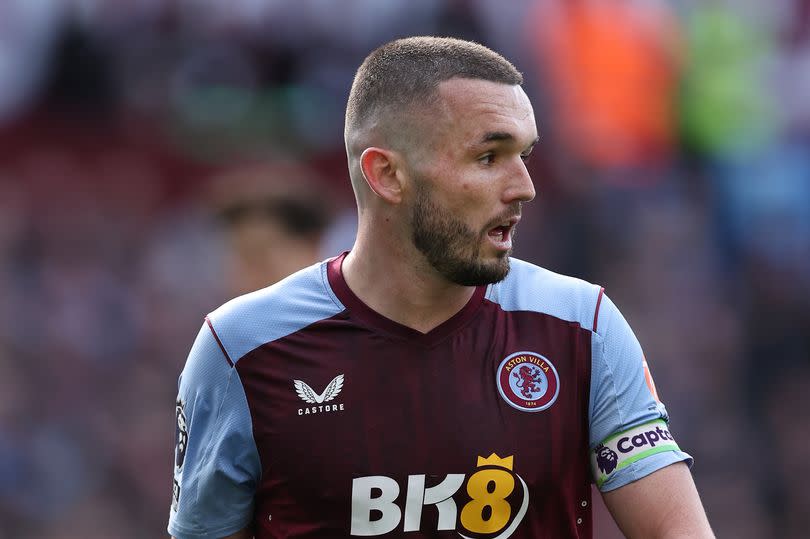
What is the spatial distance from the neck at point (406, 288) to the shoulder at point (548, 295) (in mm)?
105

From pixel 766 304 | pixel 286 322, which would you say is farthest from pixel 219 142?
pixel 286 322

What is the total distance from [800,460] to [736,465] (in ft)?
1.75

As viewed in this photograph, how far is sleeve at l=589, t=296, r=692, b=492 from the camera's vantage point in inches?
146

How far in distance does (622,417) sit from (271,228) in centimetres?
344

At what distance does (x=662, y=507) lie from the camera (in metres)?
3.65

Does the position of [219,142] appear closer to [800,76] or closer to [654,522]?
[800,76]

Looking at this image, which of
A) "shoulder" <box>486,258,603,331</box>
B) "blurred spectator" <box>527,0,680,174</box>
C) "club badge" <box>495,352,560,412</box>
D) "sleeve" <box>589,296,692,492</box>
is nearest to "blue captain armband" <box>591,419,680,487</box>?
"sleeve" <box>589,296,692,492</box>

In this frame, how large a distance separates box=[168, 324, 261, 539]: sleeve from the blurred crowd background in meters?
6.80

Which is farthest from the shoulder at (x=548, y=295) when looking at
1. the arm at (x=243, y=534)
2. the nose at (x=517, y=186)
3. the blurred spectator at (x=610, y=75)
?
the blurred spectator at (x=610, y=75)

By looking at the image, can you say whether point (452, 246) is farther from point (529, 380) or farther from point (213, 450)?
point (213, 450)

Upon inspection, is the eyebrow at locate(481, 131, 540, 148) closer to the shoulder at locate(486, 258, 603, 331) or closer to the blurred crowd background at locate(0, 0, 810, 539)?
the shoulder at locate(486, 258, 603, 331)

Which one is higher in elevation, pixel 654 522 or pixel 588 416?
pixel 588 416

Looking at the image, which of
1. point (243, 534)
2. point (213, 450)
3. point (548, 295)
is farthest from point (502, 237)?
point (243, 534)

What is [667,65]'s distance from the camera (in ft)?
41.4
